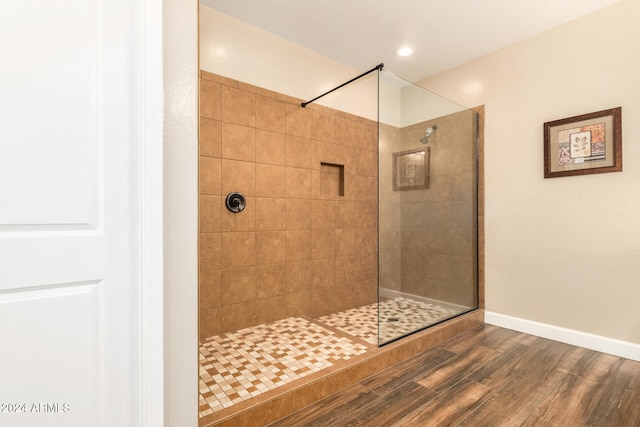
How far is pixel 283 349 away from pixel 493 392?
135cm

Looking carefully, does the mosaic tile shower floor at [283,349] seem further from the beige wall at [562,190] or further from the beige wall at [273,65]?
the beige wall at [273,65]

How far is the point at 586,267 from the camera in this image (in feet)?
7.67

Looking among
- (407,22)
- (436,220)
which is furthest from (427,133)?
(407,22)

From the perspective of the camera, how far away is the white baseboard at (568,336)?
2139 millimetres

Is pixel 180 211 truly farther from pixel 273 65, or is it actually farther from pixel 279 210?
pixel 273 65

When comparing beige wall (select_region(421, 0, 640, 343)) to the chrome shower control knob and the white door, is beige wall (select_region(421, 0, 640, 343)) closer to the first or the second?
the chrome shower control knob

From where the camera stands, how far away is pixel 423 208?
2.73 meters

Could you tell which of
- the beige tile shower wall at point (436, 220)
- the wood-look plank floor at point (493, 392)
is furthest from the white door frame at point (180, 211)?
the beige tile shower wall at point (436, 220)

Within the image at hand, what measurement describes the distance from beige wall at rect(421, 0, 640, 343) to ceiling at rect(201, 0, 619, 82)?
226 mm

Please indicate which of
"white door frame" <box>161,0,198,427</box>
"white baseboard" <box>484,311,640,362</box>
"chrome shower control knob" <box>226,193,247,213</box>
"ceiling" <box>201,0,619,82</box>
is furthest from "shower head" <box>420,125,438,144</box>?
"white door frame" <box>161,0,198,427</box>

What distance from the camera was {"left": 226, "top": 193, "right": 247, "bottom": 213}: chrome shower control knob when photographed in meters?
2.42

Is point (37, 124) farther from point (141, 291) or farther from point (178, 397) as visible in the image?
point (178, 397)

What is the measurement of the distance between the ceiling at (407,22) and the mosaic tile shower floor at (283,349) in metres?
2.38

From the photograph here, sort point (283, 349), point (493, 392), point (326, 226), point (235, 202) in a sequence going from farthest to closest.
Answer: point (326, 226) → point (235, 202) → point (283, 349) → point (493, 392)
